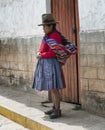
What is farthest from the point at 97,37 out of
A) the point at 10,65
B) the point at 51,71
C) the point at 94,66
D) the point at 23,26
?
the point at 10,65

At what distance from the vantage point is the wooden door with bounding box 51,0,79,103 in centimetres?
656

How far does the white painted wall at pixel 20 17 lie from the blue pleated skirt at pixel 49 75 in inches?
74.3

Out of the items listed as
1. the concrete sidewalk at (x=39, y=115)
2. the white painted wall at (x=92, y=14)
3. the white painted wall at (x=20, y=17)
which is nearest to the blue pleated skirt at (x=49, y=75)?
the concrete sidewalk at (x=39, y=115)

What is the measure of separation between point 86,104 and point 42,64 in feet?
3.54

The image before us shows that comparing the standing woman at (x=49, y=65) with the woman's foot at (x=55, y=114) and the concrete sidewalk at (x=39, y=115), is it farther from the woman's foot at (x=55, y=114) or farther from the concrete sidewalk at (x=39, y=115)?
the concrete sidewalk at (x=39, y=115)

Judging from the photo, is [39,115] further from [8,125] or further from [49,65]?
[49,65]

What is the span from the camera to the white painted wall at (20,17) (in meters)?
7.54

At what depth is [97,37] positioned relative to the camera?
5.64 m

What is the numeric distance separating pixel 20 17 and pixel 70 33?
2.07 metres

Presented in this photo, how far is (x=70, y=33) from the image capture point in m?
6.68

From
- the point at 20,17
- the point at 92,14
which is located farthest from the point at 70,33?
the point at 20,17

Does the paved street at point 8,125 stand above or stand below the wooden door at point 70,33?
below

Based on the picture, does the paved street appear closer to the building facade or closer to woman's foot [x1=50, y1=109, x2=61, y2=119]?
woman's foot [x1=50, y1=109, x2=61, y2=119]

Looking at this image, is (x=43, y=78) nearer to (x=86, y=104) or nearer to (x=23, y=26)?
(x=86, y=104)
